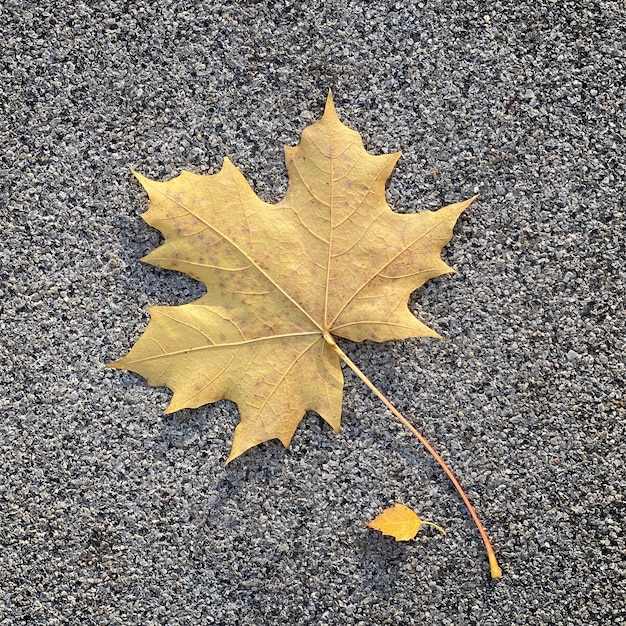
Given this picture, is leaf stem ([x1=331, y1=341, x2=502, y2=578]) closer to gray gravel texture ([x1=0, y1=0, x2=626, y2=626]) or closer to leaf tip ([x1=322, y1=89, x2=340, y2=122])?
gray gravel texture ([x1=0, y1=0, x2=626, y2=626])

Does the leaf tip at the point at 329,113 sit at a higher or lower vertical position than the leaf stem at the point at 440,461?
higher

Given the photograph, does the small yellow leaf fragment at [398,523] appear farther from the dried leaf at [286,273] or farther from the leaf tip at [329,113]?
the leaf tip at [329,113]

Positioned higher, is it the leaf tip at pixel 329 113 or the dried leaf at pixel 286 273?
the leaf tip at pixel 329 113

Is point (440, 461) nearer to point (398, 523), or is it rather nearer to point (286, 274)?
point (398, 523)

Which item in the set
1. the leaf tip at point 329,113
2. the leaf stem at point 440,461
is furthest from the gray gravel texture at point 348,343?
the leaf tip at point 329,113

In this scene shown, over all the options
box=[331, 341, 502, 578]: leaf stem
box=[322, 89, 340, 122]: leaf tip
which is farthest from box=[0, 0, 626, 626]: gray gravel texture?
box=[322, 89, 340, 122]: leaf tip

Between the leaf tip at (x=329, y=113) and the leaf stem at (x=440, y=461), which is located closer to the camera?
the leaf tip at (x=329, y=113)

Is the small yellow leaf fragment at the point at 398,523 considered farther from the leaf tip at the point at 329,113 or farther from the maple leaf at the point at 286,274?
the leaf tip at the point at 329,113
